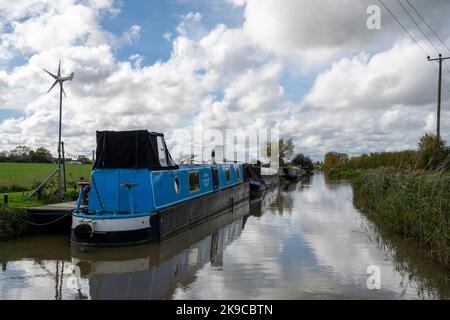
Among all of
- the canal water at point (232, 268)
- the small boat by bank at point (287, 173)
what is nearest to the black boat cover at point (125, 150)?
the canal water at point (232, 268)

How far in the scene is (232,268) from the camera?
7.05 meters

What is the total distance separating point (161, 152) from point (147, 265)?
3.61 meters

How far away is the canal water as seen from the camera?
5.82 m

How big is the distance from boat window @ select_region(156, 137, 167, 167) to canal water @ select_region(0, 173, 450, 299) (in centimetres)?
187

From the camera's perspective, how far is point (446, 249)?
665 cm

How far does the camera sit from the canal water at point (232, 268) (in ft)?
19.1

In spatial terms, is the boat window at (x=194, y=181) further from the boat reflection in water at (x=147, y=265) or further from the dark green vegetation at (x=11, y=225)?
the dark green vegetation at (x=11, y=225)

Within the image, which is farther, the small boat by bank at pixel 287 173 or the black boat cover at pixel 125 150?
the small boat by bank at pixel 287 173

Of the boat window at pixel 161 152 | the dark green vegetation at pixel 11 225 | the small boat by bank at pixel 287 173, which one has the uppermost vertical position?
the boat window at pixel 161 152

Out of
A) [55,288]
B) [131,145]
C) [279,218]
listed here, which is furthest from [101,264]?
[279,218]

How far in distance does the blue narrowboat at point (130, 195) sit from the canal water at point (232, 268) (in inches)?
13.2

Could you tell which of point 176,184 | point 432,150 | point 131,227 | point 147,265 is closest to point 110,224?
point 131,227

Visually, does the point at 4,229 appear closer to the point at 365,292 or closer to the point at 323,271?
the point at 323,271

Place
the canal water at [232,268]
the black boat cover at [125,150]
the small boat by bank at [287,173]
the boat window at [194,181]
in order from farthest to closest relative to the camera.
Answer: the small boat by bank at [287,173] → the boat window at [194,181] → the black boat cover at [125,150] → the canal water at [232,268]
